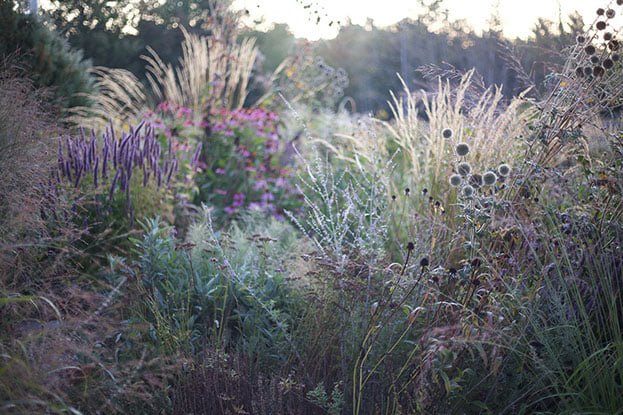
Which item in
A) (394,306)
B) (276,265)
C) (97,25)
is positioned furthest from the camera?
(97,25)

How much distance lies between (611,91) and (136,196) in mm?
2829

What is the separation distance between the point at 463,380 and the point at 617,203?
1073 mm

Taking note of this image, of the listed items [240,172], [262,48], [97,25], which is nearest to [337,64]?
[262,48]

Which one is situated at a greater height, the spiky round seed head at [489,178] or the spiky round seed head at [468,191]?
the spiky round seed head at [489,178]

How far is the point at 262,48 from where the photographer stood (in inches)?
672

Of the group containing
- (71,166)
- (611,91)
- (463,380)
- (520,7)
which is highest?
(520,7)

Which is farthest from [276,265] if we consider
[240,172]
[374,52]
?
[374,52]

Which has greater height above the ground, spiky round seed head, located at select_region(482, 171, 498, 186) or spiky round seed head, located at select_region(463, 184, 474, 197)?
spiky round seed head, located at select_region(482, 171, 498, 186)

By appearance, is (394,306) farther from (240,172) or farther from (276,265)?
(240,172)

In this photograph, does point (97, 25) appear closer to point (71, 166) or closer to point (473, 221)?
point (71, 166)

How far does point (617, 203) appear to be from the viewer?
8.13 feet

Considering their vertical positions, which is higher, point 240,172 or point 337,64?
point 337,64

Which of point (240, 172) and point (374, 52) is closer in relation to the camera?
point (240, 172)

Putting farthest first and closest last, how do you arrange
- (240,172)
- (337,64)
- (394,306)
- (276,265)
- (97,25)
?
(337,64) < (97,25) < (240,172) < (276,265) < (394,306)
